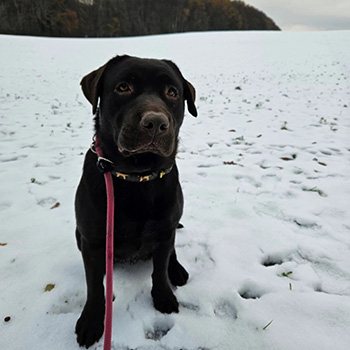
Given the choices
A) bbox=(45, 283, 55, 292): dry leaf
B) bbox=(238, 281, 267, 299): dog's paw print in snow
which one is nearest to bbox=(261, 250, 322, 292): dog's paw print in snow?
bbox=(238, 281, 267, 299): dog's paw print in snow

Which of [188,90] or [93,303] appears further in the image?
[188,90]

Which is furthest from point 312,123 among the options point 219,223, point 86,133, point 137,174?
point 137,174

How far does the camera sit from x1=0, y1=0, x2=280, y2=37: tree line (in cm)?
2306

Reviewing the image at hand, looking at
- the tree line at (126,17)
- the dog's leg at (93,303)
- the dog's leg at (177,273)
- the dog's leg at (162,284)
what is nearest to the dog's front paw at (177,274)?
the dog's leg at (177,273)

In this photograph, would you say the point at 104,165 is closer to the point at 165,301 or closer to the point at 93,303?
the point at 93,303

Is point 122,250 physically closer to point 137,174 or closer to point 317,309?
point 137,174

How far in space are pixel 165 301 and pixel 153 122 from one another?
108cm

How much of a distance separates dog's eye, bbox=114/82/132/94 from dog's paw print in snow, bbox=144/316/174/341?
135 centimetres

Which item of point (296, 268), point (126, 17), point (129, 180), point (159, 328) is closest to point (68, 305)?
point (159, 328)

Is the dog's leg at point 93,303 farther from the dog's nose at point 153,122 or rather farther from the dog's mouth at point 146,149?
the dog's nose at point 153,122

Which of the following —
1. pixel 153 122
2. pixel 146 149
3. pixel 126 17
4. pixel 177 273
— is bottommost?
pixel 177 273

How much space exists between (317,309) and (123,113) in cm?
163

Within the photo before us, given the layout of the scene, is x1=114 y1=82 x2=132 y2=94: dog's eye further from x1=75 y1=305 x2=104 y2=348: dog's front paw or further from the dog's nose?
x1=75 y1=305 x2=104 y2=348: dog's front paw

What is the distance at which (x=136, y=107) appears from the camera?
1.34 meters
